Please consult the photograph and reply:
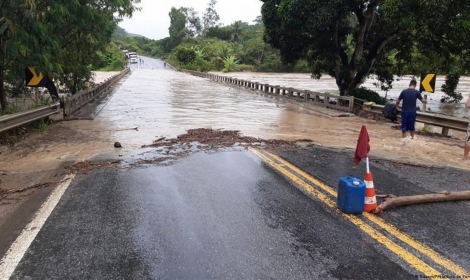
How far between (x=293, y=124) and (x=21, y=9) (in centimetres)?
903

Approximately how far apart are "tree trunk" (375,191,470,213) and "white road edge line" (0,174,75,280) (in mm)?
4048

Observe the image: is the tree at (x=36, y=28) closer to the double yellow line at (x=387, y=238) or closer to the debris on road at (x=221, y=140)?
the debris on road at (x=221, y=140)

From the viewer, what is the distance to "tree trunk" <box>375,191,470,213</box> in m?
5.25

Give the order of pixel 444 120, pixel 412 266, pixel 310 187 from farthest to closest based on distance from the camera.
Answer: pixel 444 120, pixel 310 187, pixel 412 266

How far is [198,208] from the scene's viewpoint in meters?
5.25

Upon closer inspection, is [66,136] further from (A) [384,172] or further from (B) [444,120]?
(B) [444,120]

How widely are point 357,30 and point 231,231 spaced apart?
2051cm

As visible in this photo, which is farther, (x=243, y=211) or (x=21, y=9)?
(x=21, y=9)

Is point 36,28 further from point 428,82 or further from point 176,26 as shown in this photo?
point 176,26

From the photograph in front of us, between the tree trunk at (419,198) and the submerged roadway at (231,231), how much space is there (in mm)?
109

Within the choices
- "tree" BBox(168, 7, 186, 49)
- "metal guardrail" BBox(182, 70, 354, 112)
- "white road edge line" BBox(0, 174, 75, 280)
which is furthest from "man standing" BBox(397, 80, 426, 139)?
"tree" BBox(168, 7, 186, 49)

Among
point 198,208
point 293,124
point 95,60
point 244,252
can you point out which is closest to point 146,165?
point 198,208

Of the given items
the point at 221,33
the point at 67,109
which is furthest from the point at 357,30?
the point at 221,33

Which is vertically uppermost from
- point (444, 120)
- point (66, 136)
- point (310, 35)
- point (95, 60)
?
point (310, 35)
